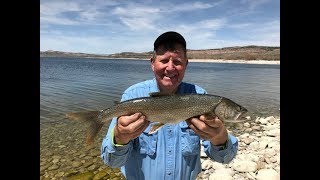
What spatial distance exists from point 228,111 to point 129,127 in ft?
4.55

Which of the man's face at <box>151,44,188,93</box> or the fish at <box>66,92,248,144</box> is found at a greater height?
the man's face at <box>151,44,188,93</box>

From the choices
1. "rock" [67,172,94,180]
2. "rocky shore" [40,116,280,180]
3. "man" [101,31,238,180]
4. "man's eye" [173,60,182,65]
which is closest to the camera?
"man" [101,31,238,180]

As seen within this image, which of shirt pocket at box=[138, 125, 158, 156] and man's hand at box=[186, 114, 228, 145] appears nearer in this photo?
man's hand at box=[186, 114, 228, 145]

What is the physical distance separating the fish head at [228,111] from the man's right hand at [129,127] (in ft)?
3.30

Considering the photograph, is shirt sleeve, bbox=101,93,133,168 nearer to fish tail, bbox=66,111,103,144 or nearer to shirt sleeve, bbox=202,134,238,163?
fish tail, bbox=66,111,103,144

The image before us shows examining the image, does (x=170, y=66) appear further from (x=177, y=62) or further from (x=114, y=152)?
(x=114, y=152)

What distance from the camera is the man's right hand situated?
3.46 metres

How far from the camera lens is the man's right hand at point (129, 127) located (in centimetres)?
346

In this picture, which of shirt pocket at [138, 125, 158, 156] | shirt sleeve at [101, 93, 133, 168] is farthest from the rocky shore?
shirt sleeve at [101, 93, 133, 168]

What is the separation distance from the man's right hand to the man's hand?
2.01 ft
